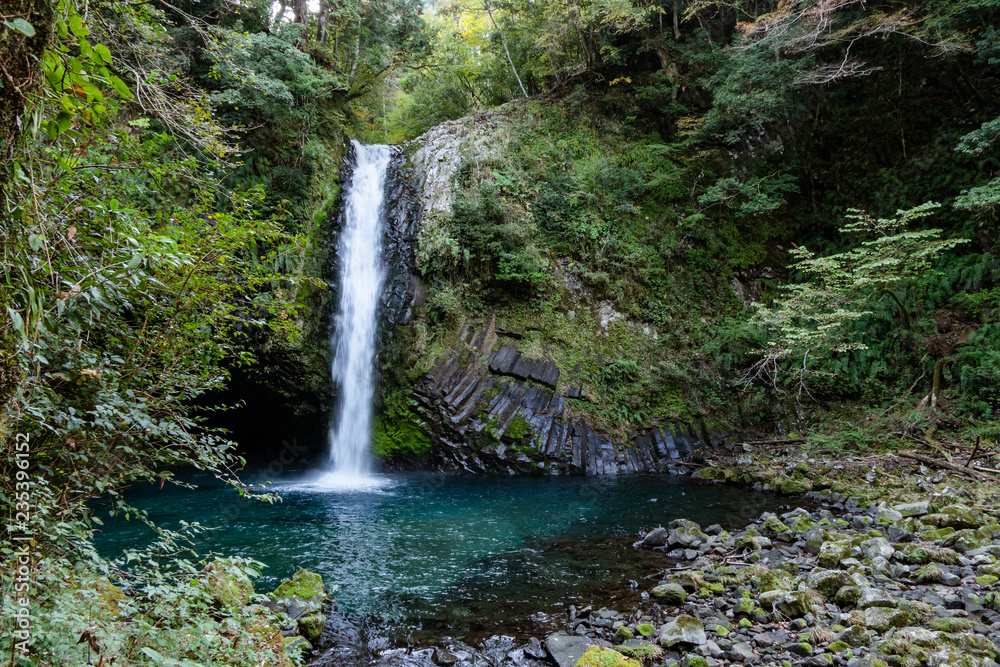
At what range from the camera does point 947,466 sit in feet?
24.3

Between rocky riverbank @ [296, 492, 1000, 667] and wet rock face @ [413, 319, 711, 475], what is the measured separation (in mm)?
5099

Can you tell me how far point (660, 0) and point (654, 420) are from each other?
11706 mm

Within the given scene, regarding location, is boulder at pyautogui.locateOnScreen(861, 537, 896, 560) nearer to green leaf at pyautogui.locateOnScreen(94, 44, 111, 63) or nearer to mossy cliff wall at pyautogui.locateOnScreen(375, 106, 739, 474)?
mossy cliff wall at pyautogui.locateOnScreen(375, 106, 739, 474)

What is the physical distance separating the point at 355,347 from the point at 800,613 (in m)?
10.2

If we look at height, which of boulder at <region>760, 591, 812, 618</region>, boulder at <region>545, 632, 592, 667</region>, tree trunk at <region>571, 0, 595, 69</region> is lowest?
boulder at <region>545, 632, 592, 667</region>

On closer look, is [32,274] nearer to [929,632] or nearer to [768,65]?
[929,632]

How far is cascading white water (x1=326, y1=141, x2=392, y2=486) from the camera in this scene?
1177cm

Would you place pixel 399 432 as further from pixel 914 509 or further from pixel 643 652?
pixel 914 509

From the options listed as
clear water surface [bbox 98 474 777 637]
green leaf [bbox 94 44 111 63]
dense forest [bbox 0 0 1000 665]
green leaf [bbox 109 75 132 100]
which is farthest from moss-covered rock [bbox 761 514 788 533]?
green leaf [bbox 94 44 111 63]

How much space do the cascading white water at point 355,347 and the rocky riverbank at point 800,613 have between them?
7.54 metres

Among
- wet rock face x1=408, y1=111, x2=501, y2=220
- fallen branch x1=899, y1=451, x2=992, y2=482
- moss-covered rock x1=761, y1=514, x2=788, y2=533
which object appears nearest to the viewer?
moss-covered rock x1=761, y1=514, x2=788, y2=533

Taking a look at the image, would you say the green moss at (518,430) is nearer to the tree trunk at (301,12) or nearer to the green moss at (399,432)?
the green moss at (399,432)

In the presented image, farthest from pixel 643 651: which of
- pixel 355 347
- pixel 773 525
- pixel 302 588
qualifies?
pixel 355 347

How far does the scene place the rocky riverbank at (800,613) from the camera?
3.41 meters
